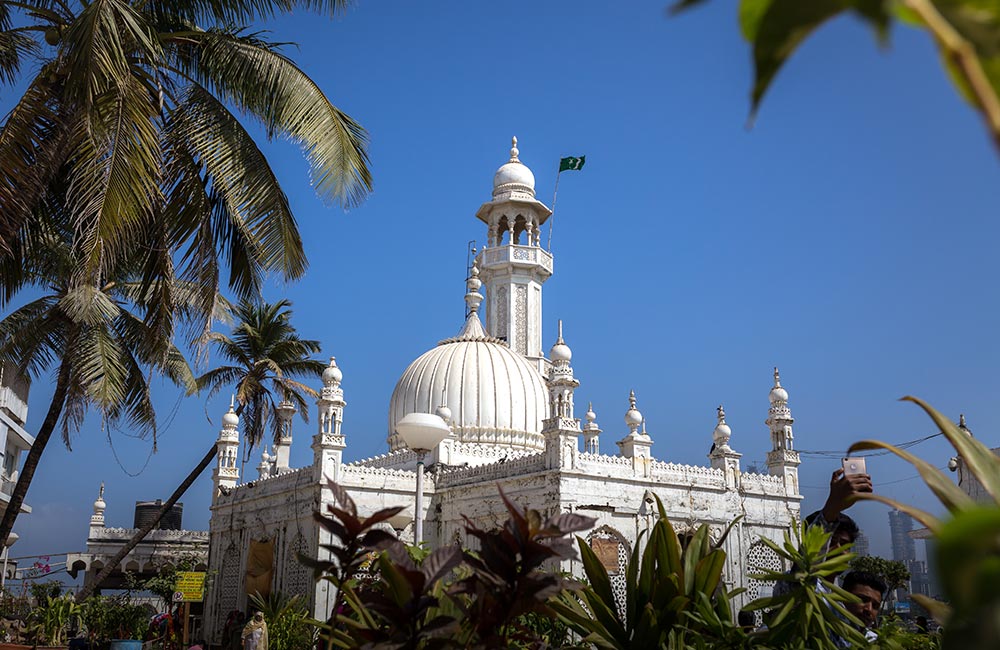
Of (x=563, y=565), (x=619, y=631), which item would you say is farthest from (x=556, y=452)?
(x=619, y=631)

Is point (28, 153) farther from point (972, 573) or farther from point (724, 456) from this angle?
point (724, 456)

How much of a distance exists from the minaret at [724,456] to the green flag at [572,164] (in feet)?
47.6

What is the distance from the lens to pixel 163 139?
1109cm

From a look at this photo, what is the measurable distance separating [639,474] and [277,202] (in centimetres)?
1257

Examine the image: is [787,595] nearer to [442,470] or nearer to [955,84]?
[955,84]

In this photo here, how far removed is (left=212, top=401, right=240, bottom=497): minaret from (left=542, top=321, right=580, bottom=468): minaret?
1167 centimetres

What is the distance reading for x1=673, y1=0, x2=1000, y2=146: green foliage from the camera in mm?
1247

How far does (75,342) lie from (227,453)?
1473cm

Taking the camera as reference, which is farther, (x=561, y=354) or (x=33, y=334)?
(x=561, y=354)

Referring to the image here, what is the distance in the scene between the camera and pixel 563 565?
1877 centimetres

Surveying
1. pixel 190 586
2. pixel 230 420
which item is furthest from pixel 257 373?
pixel 190 586

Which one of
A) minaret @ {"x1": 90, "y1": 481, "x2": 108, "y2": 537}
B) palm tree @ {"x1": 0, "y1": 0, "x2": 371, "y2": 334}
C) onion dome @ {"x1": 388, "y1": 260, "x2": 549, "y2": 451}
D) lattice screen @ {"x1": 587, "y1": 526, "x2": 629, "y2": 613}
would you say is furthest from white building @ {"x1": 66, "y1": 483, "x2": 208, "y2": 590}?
palm tree @ {"x1": 0, "y1": 0, "x2": 371, "y2": 334}

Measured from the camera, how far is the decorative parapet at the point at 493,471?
2033 cm

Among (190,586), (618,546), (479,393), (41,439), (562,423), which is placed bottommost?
(190,586)
